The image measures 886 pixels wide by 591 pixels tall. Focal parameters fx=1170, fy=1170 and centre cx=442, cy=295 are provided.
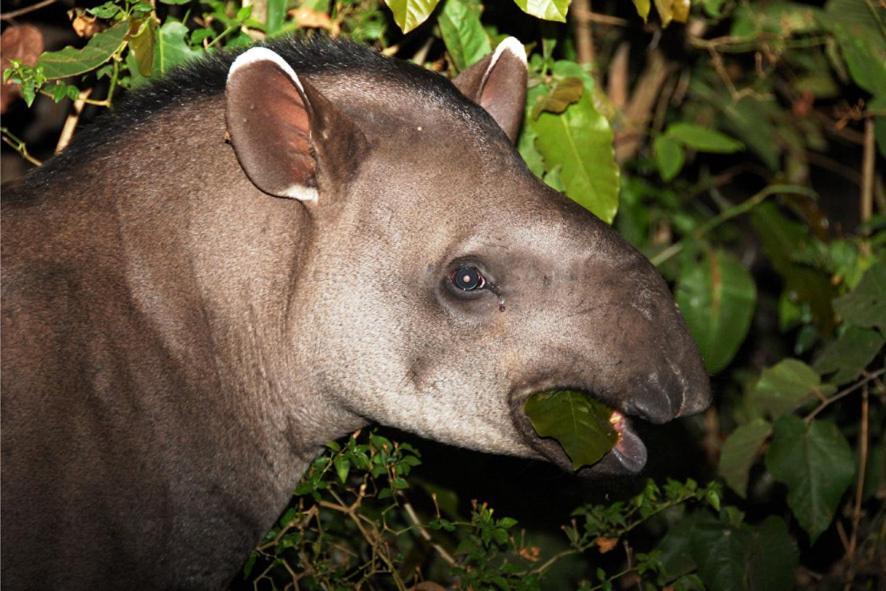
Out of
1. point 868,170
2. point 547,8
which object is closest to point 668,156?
point 868,170

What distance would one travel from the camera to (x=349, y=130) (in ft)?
10.8

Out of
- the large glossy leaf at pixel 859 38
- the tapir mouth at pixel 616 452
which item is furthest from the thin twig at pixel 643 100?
the tapir mouth at pixel 616 452

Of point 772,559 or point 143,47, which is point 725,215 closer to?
point 772,559

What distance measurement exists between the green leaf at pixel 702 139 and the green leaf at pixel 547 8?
2.16 meters

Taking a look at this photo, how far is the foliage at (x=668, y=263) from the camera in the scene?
4.09m

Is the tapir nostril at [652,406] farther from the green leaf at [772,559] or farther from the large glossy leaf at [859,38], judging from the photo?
the large glossy leaf at [859,38]

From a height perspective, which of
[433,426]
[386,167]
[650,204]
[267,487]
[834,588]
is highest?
[386,167]

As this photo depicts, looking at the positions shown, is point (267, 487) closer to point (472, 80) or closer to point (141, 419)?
point (141, 419)

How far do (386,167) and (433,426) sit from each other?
77 cm

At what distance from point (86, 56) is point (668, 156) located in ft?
9.86

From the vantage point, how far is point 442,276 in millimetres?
3332

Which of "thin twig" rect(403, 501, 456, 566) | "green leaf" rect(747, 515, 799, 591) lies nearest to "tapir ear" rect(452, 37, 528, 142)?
"thin twig" rect(403, 501, 456, 566)

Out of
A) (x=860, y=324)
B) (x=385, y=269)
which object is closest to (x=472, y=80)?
(x=385, y=269)

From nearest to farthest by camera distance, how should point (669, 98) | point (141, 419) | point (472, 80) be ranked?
1. point (141, 419)
2. point (472, 80)
3. point (669, 98)
